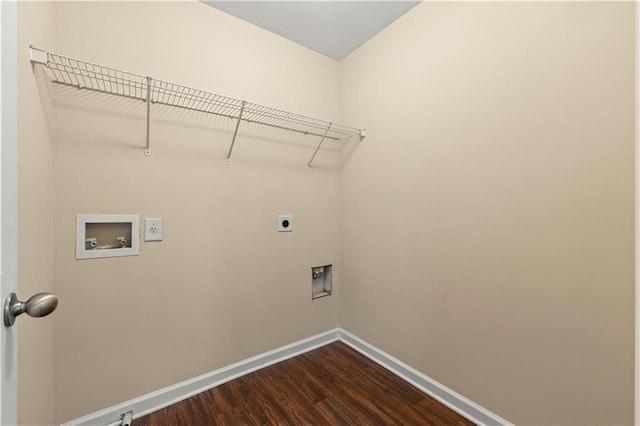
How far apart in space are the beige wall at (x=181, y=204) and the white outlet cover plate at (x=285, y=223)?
52 mm

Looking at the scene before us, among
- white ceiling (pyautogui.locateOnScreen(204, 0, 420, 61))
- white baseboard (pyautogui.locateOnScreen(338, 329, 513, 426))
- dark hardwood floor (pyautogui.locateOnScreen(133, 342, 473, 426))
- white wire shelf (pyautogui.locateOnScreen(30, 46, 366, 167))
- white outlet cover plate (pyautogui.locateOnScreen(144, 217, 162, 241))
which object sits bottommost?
dark hardwood floor (pyautogui.locateOnScreen(133, 342, 473, 426))

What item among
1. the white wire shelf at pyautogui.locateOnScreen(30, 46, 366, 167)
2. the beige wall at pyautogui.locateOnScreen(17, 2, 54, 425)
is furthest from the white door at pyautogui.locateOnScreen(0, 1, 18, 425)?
the white wire shelf at pyautogui.locateOnScreen(30, 46, 366, 167)

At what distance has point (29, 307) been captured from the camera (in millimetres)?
538

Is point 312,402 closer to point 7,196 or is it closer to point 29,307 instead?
point 29,307

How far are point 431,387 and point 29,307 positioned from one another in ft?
6.03

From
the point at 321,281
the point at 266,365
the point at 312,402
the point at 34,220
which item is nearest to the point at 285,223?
the point at 321,281

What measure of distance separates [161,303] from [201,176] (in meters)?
0.76

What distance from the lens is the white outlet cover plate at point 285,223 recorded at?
6.29ft

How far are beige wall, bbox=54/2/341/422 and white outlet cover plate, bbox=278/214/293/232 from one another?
0.05m

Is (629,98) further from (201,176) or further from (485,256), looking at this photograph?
(201,176)

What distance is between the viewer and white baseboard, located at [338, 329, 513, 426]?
4.45 feet

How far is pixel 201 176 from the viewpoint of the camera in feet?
5.25

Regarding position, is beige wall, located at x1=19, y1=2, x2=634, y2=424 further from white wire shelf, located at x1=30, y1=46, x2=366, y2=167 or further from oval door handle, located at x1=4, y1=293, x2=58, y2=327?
oval door handle, located at x1=4, y1=293, x2=58, y2=327

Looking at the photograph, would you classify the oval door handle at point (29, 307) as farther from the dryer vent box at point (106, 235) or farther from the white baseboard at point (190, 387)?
the white baseboard at point (190, 387)
